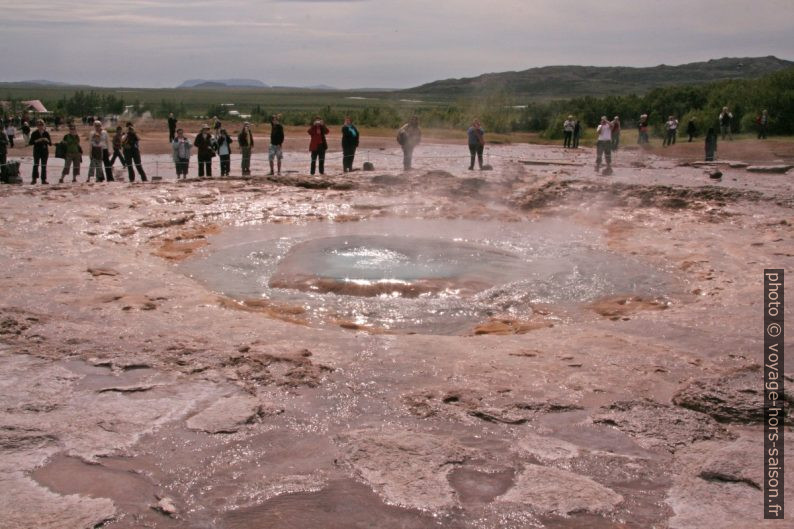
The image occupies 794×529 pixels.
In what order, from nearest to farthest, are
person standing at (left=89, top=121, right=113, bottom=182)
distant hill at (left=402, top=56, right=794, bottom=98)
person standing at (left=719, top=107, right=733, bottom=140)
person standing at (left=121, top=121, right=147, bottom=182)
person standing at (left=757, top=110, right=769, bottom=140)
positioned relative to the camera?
person standing at (left=89, top=121, right=113, bottom=182), person standing at (left=121, top=121, right=147, bottom=182), person standing at (left=719, top=107, right=733, bottom=140), person standing at (left=757, top=110, right=769, bottom=140), distant hill at (left=402, top=56, right=794, bottom=98)

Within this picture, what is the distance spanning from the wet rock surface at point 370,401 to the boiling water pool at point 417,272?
8cm

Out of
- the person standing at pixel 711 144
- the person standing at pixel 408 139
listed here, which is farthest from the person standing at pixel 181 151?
the person standing at pixel 711 144

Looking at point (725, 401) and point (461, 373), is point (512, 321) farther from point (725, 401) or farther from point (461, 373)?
point (725, 401)

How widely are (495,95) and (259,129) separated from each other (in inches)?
650

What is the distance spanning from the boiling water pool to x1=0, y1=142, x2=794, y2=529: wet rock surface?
0.27 feet

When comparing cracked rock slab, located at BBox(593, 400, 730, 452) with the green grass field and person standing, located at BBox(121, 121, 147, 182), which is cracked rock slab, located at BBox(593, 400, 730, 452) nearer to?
person standing, located at BBox(121, 121, 147, 182)

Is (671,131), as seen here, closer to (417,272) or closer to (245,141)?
(245,141)

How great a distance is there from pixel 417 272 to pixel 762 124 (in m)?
19.1

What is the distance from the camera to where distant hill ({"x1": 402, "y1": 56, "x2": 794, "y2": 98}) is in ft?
310

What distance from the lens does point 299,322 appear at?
6.45m

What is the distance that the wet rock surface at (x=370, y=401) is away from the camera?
365 centimetres

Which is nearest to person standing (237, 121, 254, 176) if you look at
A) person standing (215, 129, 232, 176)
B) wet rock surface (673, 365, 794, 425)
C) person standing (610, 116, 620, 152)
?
person standing (215, 129, 232, 176)

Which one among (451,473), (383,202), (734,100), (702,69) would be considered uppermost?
(702,69)

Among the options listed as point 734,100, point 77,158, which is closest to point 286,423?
point 77,158
